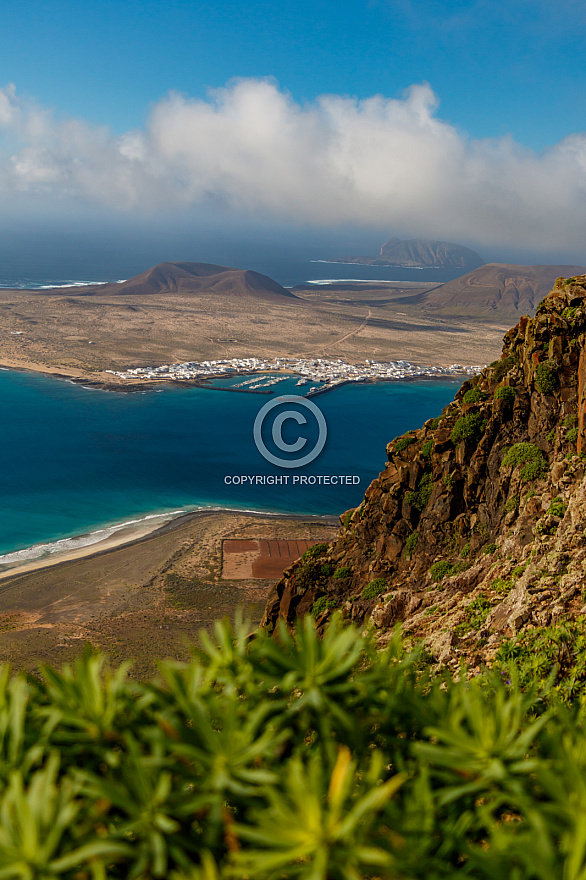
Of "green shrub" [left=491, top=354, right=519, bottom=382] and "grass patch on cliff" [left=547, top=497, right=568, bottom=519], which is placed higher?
"green shrub" [left=491, top=354, right=519, bottom=382]

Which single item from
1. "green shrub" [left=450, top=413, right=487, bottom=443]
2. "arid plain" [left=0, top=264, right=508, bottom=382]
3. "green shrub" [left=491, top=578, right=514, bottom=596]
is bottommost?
"green shrub" [left=491, top=578, right=514, bottom=596]

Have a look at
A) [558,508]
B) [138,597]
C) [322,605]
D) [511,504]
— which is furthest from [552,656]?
[138,597]

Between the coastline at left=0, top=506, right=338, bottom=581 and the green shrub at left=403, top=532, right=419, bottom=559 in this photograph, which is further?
the coastline at left=0, top=506, right=338, bottom=581

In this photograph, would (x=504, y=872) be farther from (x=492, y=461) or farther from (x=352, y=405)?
(x=352, y=405)

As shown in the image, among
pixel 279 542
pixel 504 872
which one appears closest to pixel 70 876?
pixel 504 872

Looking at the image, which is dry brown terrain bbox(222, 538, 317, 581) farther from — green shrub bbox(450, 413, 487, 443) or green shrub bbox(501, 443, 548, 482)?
green shrub bbox(501, 443, 548, 482)

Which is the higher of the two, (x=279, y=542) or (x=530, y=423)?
(x=530, y=423)
